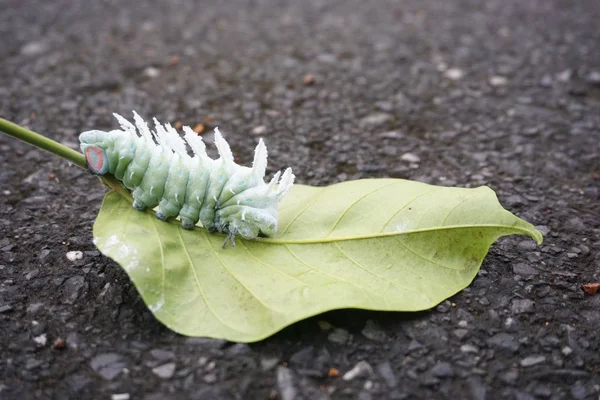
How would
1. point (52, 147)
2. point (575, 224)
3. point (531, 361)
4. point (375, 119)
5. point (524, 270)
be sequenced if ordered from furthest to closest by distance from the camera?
1. point (375, 119)
2. point (575, 224)
3. point (524, 270)
4. point (52, 147)
5. point (531, 361)

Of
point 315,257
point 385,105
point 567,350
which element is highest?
point 315,257

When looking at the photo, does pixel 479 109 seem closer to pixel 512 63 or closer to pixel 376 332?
pixel 512 63

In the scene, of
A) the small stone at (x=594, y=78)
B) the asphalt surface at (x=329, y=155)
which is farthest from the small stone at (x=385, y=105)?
the small stone at (x=594, y=78)

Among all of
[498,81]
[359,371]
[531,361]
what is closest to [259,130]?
[498,81]

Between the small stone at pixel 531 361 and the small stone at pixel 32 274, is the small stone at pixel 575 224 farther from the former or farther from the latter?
the small stone at pixel 32 274

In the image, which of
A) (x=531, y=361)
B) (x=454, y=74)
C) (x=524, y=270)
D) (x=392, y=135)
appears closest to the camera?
(x=531, y=361)

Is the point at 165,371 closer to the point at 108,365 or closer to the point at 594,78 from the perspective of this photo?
the point at 108,365

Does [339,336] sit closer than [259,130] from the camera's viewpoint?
Yes
